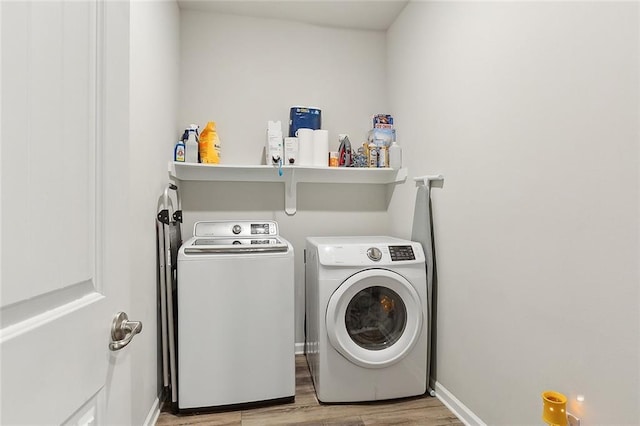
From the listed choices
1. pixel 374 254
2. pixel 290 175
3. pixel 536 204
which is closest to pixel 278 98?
pixel 290 175

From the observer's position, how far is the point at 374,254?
1.94 meters

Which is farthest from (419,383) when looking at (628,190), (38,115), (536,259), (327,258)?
(38,115)

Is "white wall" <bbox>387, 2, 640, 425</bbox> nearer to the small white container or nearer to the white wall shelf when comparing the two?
the white wall shelf

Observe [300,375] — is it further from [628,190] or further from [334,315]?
[628,190]

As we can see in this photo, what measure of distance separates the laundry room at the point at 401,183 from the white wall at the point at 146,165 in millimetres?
18

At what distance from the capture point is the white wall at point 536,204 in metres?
1.04

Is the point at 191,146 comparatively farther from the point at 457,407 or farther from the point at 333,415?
the point at 457,407

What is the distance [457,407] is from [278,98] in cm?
235

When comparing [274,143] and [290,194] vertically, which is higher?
[274,143]

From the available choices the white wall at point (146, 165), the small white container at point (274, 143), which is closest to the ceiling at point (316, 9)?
the white wall at point (146, 165)

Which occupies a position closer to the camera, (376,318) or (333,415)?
(333,415)

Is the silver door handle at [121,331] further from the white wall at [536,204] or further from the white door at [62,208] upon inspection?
the white wall at [536,204]

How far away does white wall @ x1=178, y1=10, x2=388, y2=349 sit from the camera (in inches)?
97.8

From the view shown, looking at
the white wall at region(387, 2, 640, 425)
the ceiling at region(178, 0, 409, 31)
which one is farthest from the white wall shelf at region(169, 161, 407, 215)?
the ceiling at region(178, 0, 409, 31)
